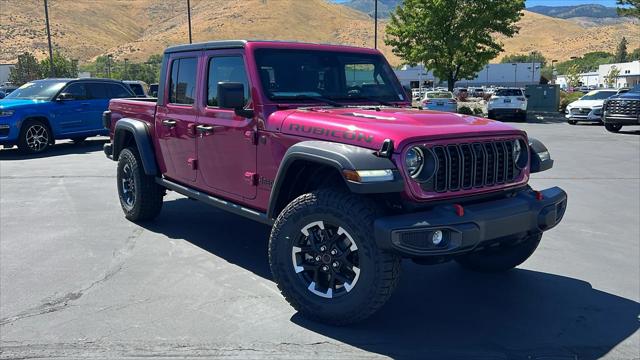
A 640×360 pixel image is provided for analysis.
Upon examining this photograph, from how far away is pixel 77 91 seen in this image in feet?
43.8

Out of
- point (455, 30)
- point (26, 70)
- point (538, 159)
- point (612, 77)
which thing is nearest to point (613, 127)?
point (455, 30)

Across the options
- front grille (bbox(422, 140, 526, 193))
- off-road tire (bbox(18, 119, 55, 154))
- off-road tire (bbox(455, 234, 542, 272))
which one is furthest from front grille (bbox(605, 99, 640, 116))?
off-road tire (bbox(18, 119, 55, 154))

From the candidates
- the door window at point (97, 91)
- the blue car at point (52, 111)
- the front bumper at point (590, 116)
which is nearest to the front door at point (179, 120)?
the blue car at point (52, 111)

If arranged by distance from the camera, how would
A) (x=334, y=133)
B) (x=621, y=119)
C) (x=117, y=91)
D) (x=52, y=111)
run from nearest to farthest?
(x=334, y=133)
(x=52, y=111)
(x=117, y=91)
(x=621, y=119)

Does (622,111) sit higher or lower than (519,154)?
lower

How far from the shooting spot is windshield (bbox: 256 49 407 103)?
457cm

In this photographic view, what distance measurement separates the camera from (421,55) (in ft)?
92.4

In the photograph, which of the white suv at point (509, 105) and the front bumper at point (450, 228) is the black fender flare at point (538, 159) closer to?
the front bumper at point (450, 228)

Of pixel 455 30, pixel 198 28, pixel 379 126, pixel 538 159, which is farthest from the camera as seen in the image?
pixel 198 28

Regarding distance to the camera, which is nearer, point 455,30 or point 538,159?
point 538,159

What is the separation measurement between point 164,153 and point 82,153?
8106mm

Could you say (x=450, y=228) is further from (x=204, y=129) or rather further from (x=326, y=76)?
(x=204, y=129)

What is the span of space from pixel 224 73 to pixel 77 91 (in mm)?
9952

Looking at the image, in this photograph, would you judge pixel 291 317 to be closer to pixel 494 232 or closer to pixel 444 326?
pixel 444 326
